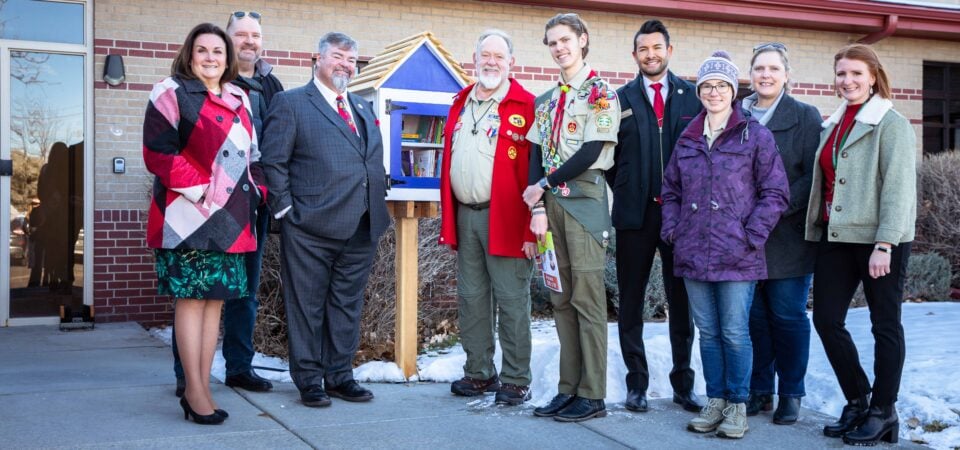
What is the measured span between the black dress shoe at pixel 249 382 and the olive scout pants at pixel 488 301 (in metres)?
1.17

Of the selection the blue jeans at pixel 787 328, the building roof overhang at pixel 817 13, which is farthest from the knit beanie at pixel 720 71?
the building roof overhang at pixel 817 13

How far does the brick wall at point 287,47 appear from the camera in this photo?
26.7 feet

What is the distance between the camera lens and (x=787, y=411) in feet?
15.7

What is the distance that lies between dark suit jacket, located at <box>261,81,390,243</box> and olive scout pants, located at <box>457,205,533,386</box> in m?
0.64

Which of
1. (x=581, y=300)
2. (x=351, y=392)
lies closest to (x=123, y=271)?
(x=351, y=392)

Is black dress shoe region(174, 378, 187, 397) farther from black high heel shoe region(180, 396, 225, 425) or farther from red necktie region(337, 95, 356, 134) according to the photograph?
red necktie region(337, 95, 356, 134)

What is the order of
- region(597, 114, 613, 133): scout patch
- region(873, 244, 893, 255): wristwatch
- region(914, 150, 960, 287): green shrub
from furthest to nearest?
1. region(914, 150, 960, 287): green shrub
2. region(597, 114, 613, 133): scout patch
3. region(873, 244, 893, 255): wristwatch

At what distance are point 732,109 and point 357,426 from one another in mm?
2485

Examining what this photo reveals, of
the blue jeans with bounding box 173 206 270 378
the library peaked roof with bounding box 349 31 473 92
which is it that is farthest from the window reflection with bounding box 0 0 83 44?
the blue jeans with bounding box 173 206 270 378

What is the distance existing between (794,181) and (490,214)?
1635mm

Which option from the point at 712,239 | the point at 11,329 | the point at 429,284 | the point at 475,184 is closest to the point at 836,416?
the point at 712,239

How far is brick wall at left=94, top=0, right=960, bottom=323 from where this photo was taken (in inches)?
320

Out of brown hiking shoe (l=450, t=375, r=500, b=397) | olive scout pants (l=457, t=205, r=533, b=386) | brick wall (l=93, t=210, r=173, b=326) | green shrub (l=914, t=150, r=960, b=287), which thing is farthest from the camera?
green shrub (l=914, t=150, r=960, b=287)

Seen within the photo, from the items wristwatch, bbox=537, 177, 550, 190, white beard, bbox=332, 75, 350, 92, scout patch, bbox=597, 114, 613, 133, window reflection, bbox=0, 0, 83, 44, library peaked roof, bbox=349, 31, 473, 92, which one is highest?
window reflection, bbox=0, 0, 83, 44
